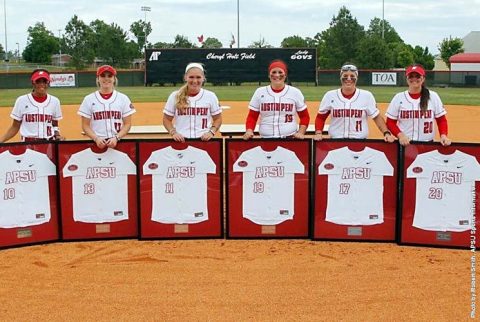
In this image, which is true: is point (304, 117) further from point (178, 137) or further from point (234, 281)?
point (234, 281)

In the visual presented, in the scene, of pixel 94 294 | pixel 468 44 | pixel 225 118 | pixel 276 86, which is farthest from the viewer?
pixel 468 44

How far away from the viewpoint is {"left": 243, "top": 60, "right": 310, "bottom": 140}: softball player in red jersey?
7078mm

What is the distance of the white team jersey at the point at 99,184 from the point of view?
22.9 feet

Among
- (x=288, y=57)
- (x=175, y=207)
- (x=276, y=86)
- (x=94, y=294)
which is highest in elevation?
(x=288, y=57)

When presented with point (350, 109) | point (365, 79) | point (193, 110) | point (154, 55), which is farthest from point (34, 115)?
point (365, 79)

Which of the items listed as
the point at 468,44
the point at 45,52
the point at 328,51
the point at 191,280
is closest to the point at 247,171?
the point at 191,280

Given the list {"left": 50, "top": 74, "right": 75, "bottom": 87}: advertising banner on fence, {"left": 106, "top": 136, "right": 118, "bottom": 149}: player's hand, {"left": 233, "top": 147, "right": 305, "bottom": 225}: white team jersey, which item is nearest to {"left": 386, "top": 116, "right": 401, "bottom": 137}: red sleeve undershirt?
{"left": 233, "top": 147, "right": 305, "bottom": 225}: white team jersey

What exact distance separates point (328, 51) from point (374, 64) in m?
8.33

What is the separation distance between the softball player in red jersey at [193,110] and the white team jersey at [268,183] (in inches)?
23.0

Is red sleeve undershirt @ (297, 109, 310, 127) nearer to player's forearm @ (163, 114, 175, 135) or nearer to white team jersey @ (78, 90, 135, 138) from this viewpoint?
player's forearm @ (163, 114, 175, 135)

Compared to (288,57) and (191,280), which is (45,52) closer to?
(288,57)

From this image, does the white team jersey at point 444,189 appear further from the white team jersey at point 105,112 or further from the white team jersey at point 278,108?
the white team jersey at point 105,112

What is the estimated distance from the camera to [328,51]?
66.8 metres

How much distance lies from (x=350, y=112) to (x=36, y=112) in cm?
377
